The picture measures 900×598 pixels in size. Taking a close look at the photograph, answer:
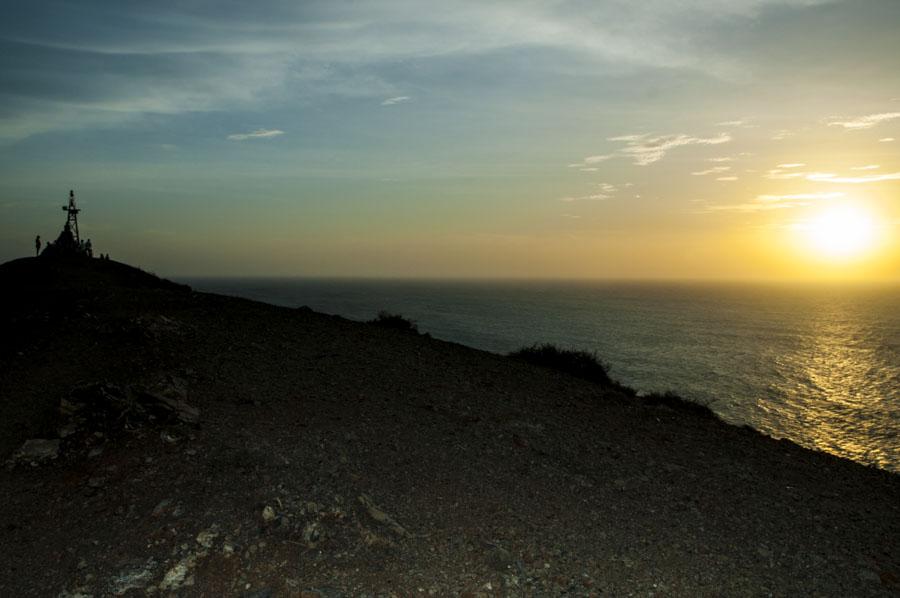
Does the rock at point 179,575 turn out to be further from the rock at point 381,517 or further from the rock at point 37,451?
the rock at point 37,451

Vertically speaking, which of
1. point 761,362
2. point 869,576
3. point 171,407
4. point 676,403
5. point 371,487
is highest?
point 171,407

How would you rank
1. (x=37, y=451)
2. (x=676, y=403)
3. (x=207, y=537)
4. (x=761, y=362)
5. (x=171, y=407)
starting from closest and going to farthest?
1. (x=207, y=537)
2. (x=37, y=451)
3. (x=171, y=407)
4. (x=676, y=403)
5. (x=761, y=362)

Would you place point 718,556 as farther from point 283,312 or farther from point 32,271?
point 32,271

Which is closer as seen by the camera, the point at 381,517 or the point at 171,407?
the point at 381,517

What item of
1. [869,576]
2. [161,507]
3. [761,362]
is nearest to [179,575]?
[161,507]

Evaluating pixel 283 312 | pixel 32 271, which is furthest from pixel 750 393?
pixel 32 271

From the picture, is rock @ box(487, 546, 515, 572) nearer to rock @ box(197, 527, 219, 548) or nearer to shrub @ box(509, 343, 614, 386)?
rock @ box(197, 527, 219, 548)

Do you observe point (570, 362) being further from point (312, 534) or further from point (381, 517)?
point (312, 534)

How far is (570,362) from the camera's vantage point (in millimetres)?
19500

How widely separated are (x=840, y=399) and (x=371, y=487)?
36371 mm

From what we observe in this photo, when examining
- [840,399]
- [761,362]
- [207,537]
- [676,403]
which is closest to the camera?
[207,537]

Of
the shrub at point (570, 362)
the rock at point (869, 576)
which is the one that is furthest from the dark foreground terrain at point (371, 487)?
the shrub at point (570, 362)

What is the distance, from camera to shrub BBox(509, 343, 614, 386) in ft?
61.9

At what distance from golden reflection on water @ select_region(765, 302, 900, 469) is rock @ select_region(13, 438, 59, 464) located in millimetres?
24343
